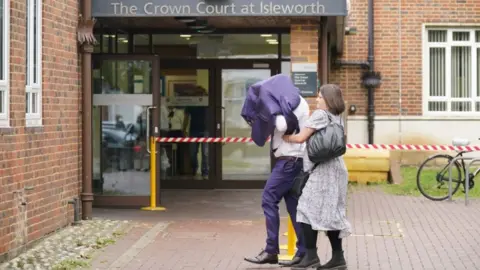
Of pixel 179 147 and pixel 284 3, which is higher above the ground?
pixel 284 3

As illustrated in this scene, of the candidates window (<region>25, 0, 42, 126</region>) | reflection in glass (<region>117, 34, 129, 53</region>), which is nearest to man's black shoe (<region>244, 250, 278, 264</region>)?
window (<region>25, 0, 42, 126</region>)

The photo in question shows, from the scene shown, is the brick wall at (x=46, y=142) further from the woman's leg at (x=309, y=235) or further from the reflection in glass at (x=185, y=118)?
the reflection in glass at (x=185, y=118)

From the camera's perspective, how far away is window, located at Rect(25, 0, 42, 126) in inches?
413

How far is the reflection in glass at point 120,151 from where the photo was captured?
14453 mm

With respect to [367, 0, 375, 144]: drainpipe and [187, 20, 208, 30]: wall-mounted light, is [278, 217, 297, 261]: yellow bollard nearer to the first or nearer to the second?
[187, 20, 208, 30]: wall-mounted light

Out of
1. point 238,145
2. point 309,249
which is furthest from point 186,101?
point 309,249

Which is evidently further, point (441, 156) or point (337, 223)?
point (441, 156)

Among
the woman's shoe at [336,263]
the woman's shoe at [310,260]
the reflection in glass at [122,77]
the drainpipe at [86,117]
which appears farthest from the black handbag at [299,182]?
the reflection in glass at [122,77]

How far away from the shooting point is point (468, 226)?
1263 centimetres

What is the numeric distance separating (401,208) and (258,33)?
161 inches

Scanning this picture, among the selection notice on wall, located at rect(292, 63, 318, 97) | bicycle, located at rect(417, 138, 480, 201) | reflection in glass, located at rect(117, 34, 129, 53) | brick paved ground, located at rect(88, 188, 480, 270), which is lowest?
brick paved ground, located at rect(88, 188, 480, 270)

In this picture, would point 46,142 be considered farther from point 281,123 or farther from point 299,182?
point 299,182

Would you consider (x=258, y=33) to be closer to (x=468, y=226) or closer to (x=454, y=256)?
(x=468, y=226)

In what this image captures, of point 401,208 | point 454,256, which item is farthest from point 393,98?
point 454,256
